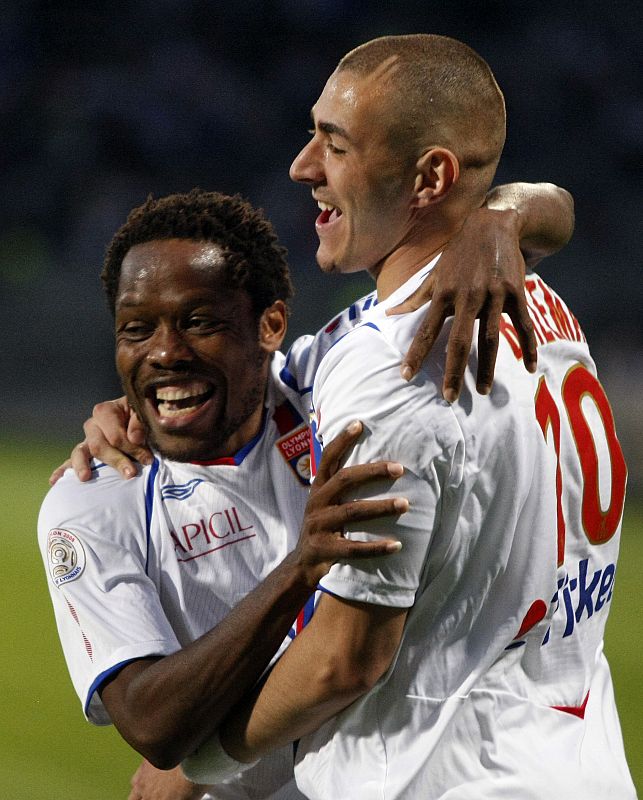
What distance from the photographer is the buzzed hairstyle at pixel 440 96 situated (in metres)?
1.71

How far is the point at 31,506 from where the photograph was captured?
6.64 m

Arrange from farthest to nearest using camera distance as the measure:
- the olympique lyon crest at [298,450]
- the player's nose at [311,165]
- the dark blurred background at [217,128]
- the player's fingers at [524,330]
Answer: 1. the dark blurred background at [217,128]
2. the olympique lyon crest at [298,450]
3. the player's nose at [311,165]
4. the player's fingers at [524,330]

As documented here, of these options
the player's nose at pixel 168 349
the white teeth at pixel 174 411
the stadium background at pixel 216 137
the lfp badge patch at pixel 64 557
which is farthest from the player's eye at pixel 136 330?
the stadium background at pixel 216 137

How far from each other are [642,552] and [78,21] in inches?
330

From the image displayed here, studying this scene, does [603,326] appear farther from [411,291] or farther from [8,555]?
[411,291]

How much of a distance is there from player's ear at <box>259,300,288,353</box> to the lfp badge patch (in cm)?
59

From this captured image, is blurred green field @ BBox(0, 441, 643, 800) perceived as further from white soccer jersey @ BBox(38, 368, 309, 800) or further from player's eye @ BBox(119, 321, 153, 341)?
player's eye @ BBox(119, 321, 153, 341)

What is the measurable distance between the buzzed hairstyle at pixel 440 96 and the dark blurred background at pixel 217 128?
675cm

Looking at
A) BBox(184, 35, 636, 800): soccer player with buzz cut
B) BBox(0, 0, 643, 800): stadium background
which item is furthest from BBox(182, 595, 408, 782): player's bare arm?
BBox(0, 0, 643, 800): stadium background

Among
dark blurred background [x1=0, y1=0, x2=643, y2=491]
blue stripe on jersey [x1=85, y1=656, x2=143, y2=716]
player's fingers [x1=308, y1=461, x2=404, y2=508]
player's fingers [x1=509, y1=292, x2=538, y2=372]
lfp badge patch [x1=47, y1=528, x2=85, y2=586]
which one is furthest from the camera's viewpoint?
dark blurred background [x1=0, y1=0, x2=643, y2=491]

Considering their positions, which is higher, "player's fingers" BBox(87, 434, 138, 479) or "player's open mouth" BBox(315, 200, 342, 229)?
"player's open mouth" BBox(315, 200, 342, 229)

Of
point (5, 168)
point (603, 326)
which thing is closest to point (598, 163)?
point (603, 326)

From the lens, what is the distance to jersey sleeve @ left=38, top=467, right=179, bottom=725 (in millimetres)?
1968

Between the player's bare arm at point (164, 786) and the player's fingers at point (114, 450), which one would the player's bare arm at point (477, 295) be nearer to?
the player's fingers at point (114, 450)
